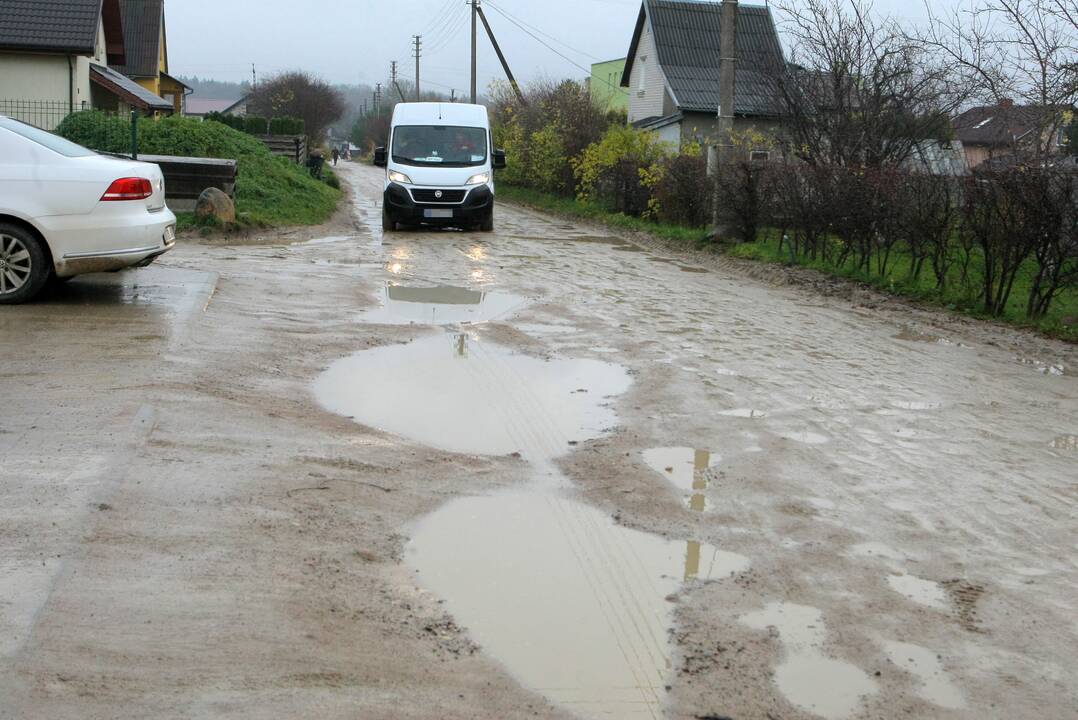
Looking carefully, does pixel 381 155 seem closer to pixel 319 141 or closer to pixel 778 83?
pixel 778 83

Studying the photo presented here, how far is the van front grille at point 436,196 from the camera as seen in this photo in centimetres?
2138

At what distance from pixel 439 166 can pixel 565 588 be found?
18.1m

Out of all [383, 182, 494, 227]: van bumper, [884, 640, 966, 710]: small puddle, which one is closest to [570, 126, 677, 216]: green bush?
[383, 182, 494, 227]: van bumper

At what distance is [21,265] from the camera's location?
992 cm

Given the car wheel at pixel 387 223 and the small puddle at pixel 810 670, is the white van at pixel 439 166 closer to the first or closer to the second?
the car wheel at pixel 387 223

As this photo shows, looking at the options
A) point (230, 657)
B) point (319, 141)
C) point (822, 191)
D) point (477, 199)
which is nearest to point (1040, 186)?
point (822, 191)

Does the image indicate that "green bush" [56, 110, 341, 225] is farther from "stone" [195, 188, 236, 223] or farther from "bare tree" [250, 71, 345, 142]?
"bare tree" [250, 71, 345, 142]

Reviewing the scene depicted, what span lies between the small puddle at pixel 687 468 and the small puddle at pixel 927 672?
1.56 metres

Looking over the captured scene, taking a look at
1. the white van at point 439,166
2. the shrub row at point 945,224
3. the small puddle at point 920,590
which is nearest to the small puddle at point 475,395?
the small puddle at point 920,590

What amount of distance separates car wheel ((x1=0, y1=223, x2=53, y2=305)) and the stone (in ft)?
29.2

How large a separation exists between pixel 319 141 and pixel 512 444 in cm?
7338

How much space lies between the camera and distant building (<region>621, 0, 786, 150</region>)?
134ft

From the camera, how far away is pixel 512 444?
6.81 metres

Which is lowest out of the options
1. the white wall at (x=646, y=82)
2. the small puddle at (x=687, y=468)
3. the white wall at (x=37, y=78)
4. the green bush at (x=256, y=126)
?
the small puddle at (x=687, y=468)
